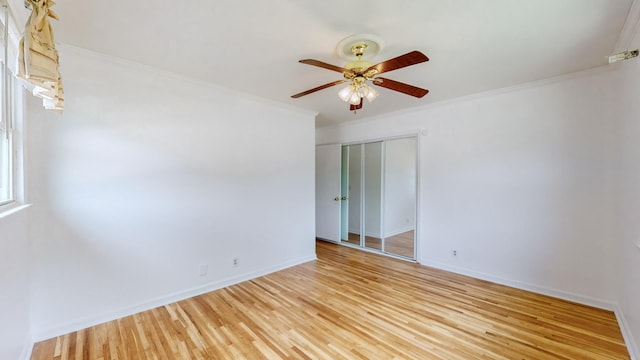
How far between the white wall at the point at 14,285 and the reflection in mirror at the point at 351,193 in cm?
419

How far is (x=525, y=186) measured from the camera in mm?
3045

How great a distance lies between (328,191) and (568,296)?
3.70 metres

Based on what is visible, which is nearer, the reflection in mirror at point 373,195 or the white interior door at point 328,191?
the reflection in mirror at point 373,195

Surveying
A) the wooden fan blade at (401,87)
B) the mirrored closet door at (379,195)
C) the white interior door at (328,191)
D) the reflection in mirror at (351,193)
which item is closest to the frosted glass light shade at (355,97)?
the wooden fan blade at (401,87)

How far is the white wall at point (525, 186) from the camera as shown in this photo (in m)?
2.63

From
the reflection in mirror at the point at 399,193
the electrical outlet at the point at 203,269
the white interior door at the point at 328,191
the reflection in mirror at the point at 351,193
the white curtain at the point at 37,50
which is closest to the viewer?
the white curtain at the point at 37,50

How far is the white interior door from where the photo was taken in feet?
16.9

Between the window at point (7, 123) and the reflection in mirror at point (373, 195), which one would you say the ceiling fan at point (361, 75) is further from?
the reflection in mirror at point (373, 195)

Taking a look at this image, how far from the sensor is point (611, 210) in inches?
101

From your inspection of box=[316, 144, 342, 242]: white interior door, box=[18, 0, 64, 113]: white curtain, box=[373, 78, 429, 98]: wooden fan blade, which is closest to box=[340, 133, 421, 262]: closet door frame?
box=[316, 144, 342, 242]: white interior door

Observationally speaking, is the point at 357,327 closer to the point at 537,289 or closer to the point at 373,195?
the point at 537,289

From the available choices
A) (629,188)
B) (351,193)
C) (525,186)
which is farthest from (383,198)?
(629,188)

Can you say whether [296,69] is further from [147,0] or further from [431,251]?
[431,251]

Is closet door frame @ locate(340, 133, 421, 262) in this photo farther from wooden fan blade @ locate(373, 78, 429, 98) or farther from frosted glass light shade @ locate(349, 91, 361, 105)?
frosted glass light shade @ locate(349, 91, 361, 105)
